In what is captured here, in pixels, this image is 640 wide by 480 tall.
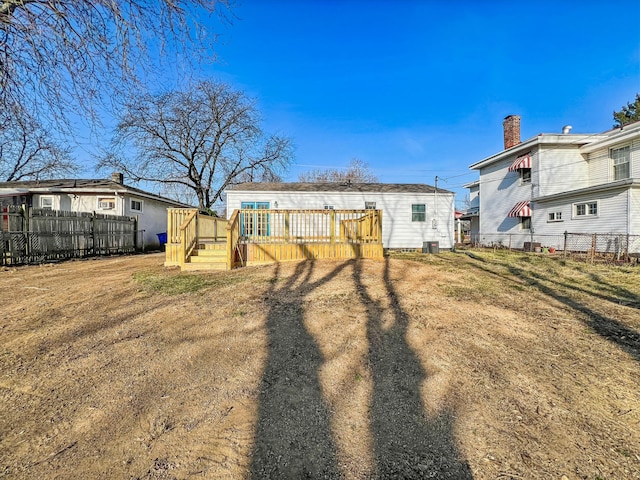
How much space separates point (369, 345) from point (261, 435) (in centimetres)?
158

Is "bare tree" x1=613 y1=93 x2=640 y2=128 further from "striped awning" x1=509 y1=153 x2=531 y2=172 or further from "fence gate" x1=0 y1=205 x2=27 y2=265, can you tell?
"fence gate" x1=0 y1=205 x2=27 y2=265

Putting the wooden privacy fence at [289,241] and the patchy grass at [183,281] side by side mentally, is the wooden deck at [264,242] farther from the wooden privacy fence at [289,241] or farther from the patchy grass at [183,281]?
the patchy grass at [183,281]

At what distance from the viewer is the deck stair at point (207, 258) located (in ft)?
25.8

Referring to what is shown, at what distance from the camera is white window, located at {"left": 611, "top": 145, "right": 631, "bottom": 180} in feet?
44.8

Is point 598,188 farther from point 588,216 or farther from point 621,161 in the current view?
point 621,161

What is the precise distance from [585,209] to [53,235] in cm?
2143

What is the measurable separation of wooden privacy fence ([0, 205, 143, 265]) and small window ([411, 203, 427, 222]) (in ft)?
45.3

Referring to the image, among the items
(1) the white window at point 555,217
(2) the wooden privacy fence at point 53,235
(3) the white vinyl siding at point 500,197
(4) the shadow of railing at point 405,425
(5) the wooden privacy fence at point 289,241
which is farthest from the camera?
(3) the white vinyl siding at point 500,197

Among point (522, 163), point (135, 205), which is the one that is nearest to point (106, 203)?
point (135, 205)

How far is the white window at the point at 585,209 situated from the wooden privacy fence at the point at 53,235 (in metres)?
21.1

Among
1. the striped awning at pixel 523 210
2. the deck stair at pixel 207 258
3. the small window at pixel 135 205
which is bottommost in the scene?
the deck stair at pixel 207 258

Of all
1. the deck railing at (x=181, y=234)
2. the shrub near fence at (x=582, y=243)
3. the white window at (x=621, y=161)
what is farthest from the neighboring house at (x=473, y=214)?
the deck railing at (x=181, y=234)

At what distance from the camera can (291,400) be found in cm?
239

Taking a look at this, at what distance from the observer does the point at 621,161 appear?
14.0 m
